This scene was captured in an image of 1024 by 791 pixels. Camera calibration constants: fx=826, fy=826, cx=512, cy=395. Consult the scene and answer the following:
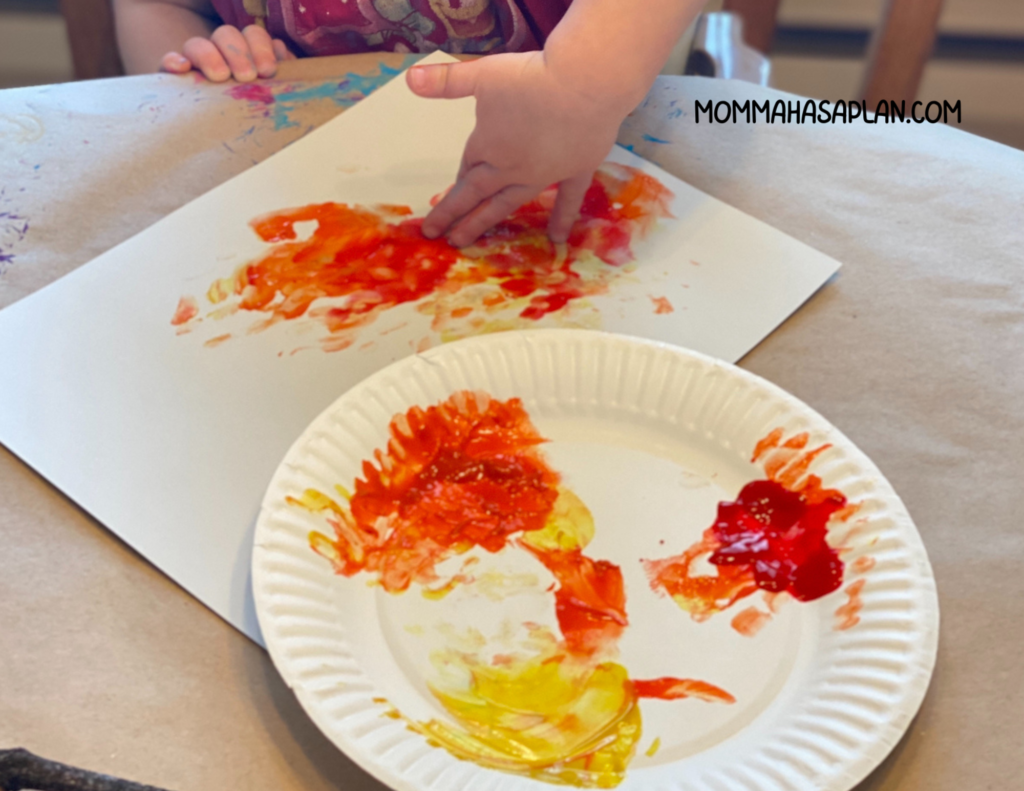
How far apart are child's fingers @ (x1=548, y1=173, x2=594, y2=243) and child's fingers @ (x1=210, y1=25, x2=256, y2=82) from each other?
0.38 m

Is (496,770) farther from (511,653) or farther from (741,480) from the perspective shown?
(741,480)

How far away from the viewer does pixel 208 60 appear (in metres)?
0.85

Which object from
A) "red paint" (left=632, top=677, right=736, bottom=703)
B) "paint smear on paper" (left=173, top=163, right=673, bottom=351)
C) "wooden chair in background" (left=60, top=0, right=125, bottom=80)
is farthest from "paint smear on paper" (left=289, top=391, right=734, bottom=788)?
"wooden chair in background" (left=60, top=0, right=125, bottom=80)

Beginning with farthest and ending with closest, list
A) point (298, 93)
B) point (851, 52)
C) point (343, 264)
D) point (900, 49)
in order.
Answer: point (851, 52) → point (900, 49) → point (298, 93) → point (343, 264)

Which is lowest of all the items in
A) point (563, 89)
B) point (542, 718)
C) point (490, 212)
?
point (542, 718)

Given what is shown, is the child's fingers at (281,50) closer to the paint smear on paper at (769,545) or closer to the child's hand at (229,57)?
the child's hand at (229,57)

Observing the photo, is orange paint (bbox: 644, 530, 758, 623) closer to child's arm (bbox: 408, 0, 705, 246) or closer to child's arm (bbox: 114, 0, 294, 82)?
child's arm (bbox: 408, 0, 705, 246)

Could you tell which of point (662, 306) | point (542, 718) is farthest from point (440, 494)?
point (662, 306)

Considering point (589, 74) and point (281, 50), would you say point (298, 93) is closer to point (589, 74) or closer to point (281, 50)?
point (281, 50)

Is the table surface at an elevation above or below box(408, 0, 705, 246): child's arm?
below

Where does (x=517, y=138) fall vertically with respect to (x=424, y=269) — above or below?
above

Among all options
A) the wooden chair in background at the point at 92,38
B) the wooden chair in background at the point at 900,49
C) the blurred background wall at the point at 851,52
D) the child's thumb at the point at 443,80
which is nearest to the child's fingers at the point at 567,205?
the child's thumb at the point at 443,80

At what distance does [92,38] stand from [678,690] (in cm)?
114

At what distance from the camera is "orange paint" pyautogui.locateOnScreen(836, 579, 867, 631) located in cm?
45
